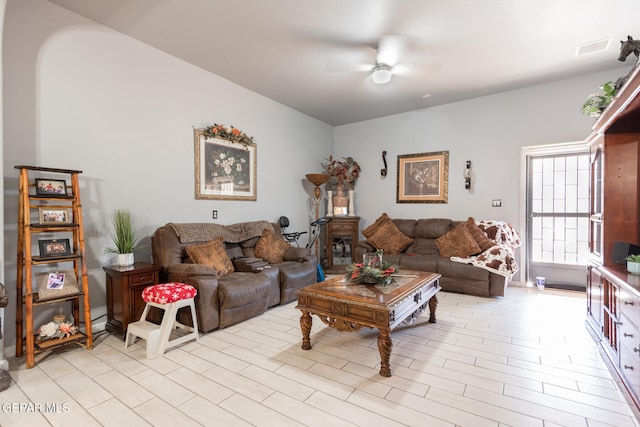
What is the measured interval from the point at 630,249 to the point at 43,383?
4326 millimetres

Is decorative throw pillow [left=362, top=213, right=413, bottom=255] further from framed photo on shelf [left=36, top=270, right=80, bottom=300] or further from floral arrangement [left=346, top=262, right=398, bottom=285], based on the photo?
framed photo on shelf [left=36, top=270, right=80, bottom=300]

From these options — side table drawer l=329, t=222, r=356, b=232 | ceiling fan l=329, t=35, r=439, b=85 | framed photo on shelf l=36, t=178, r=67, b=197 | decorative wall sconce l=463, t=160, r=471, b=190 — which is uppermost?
ceiling fan l=329, t=35, r=439, b=85

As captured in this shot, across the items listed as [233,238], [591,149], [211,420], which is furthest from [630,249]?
[233,238]

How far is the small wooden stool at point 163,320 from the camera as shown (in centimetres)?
246

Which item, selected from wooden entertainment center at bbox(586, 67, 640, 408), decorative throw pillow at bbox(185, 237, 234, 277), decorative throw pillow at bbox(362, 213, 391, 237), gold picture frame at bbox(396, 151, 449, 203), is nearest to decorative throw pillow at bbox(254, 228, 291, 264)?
decorative throw pillow at bbox(185, 237, 234, 277)

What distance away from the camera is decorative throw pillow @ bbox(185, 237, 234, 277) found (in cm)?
327

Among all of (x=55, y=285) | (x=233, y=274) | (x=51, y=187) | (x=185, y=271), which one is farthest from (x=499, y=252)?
(x=51, y=187)

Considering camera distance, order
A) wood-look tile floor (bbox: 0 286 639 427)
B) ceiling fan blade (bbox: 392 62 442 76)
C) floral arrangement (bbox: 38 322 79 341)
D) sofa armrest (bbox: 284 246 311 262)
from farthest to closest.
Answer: sofa armrest (bbox: 284 246 311 262) < ceiling fan blade (bbox: 392 62 442 76) < floral arrangement (bbox: 38 322 79 341) < wood-look tile floor (bbox: 0 286 639 427)

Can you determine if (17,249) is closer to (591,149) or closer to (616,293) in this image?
(616,293)

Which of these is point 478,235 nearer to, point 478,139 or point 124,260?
point 478,139

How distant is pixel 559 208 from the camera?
4559mm

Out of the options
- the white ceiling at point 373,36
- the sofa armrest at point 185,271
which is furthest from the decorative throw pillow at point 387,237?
the sofa armrest at point 185,271

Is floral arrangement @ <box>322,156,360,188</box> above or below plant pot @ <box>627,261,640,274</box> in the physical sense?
above

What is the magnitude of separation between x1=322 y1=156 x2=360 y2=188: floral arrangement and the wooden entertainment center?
3.63 metres
